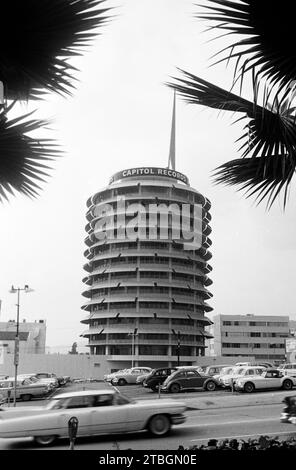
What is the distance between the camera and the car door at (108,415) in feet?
39.2

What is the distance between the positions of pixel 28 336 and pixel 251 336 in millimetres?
58736

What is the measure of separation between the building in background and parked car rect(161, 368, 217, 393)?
193 feet

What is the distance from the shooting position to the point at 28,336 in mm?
98562

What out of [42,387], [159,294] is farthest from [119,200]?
[42,387]

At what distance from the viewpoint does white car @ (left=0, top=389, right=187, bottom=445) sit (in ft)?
37.9

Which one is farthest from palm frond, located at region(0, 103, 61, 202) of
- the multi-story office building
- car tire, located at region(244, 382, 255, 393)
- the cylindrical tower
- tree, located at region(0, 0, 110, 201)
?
the multi-story office building

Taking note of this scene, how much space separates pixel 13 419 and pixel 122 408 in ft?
8.94

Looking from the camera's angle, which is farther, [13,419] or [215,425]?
[215,425]

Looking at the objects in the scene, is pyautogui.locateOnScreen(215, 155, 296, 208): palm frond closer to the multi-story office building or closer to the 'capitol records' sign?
the 'capitol records' sign

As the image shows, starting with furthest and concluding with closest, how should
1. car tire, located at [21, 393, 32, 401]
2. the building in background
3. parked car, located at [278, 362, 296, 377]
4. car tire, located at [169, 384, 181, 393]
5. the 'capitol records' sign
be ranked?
the building in background, the 'capitol records' sign, parked car, located at [278, 362, 296, 377], car tire, located at [21, 393, 32, 401], car tire, located at [169, 384, 181, 393]

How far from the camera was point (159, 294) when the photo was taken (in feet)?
269

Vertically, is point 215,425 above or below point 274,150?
below

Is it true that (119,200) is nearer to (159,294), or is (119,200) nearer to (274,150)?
(159,294)

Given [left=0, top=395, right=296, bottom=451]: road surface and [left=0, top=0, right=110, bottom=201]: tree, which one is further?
[left=0, top=395, right=296, bottom=451]: road surface
